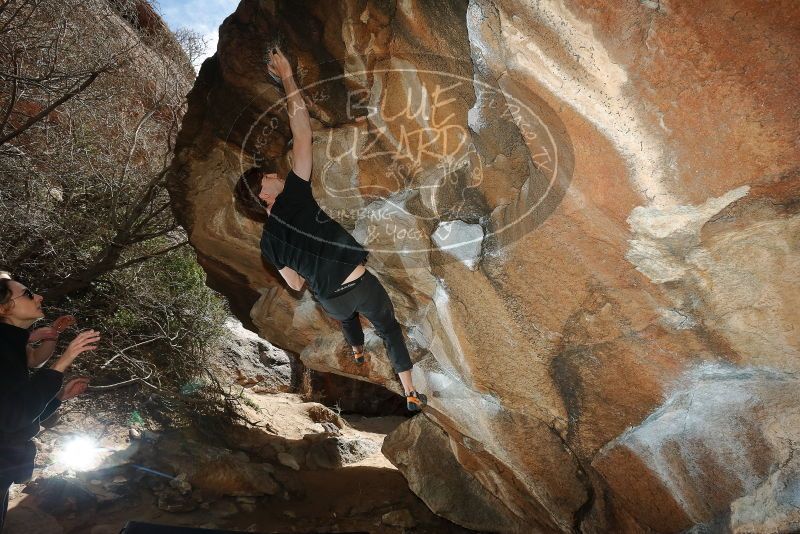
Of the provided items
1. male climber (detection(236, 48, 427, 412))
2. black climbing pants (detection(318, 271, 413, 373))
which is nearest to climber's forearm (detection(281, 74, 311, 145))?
male climber (detection(236, 48, 427, 412))

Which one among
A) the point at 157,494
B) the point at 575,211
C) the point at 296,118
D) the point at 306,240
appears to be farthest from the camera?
the point at 157,494

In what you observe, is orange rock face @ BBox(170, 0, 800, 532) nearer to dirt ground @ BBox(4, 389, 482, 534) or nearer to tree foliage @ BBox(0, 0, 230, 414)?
dirt ground @ BBox(4, 389, 482, 534)

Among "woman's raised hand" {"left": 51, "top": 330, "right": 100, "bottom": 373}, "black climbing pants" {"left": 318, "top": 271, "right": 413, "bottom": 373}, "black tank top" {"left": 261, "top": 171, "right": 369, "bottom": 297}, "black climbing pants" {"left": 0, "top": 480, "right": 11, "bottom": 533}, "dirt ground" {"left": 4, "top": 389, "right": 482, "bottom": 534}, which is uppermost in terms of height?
"black tank top" {"left": 261, "top": 171, "right": 369, "bottom": 297}

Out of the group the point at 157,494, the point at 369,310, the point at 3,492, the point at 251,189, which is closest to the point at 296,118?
the point at 251,189

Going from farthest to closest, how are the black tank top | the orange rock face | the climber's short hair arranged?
1. the climber's short hair
2. the black tank top
3. the orange rock face

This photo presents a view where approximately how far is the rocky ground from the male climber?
103 inches

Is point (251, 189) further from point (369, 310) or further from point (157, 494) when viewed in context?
point (157, 494)

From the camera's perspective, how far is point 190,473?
470 centimetres

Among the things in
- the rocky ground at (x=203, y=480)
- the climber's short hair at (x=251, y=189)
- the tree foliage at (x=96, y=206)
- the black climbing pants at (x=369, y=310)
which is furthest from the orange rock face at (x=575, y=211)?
the tree foliage at (x=96, y=206)

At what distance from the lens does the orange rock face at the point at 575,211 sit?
1841 millimetres

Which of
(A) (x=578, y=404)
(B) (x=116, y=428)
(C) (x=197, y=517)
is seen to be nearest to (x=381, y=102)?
(A) (x=578, y=404)

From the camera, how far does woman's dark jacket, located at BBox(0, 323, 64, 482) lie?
8.13 feet

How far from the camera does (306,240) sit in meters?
2.83

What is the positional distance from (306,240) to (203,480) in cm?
320
